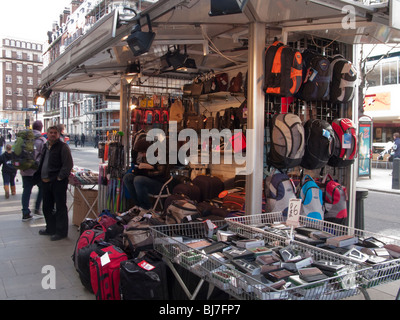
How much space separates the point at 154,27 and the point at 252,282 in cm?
306

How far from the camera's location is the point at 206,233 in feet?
10.8

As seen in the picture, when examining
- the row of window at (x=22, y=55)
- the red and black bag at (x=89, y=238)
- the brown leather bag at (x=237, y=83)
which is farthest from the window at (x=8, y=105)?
the red and black bag at (x=89, y=238)

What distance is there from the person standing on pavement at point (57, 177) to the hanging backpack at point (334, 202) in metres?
3.84

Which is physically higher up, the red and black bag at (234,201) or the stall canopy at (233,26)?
the stall canopy at (233,26)

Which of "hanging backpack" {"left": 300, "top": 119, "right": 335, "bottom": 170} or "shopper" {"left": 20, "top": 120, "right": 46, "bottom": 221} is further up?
"hanging backpack" {"left": 300, "top": 119, "right": 335, "bottom": 170}

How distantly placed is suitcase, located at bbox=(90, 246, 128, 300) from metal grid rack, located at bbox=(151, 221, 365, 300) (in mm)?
683

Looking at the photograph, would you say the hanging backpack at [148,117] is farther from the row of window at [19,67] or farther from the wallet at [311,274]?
the row of window at [19,67]

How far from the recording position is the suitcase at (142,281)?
302 centimetres

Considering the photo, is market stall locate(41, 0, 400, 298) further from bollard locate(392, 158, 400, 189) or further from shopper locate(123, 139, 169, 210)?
bollard locate(392, 158, 400, 189)

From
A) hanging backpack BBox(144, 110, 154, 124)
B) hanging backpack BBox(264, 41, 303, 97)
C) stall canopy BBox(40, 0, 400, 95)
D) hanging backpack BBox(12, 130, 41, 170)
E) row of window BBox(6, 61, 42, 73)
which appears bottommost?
hanging backpack BBox(12, 130, 41, 170)

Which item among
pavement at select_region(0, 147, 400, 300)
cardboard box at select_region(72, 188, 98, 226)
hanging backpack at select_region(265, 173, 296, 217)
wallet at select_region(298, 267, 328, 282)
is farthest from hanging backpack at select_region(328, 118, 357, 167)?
cardboard box at select_region(72, 188, 98, 226)

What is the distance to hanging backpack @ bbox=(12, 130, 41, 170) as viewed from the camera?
7.08 m

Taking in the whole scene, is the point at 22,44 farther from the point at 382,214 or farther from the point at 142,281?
the point at 142,281
